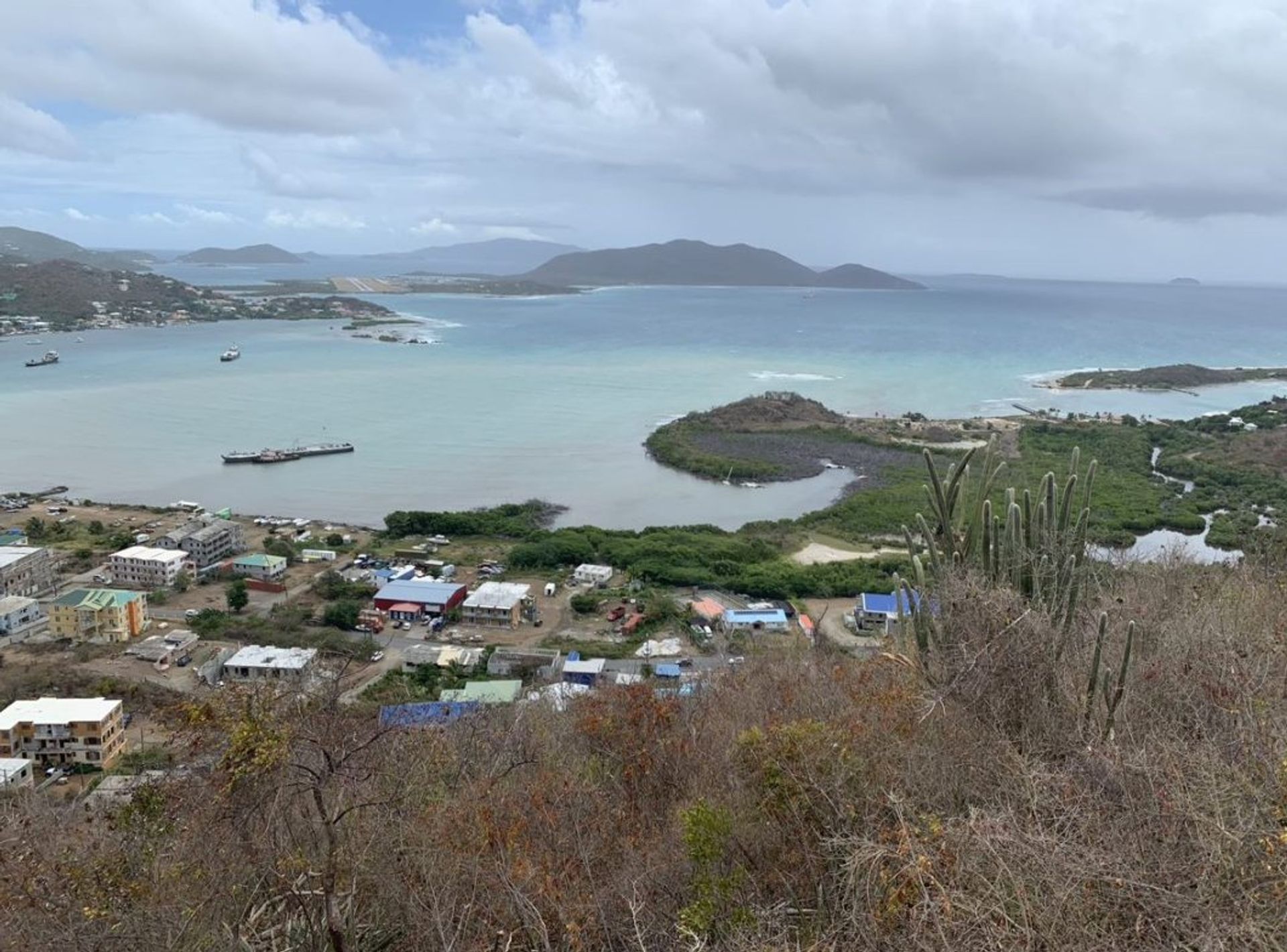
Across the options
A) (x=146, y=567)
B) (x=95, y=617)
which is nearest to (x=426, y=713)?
(x=95, y=617)

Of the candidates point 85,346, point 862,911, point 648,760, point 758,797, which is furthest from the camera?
point 85,346

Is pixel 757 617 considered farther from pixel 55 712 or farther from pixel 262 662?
pixel 55 712

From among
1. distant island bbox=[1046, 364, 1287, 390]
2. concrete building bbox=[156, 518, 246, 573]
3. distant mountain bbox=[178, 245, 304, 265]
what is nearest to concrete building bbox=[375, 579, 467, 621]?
concrete building bbox=[156, 518, 246, 573]

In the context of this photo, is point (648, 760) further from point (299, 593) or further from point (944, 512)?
point (299, 593)

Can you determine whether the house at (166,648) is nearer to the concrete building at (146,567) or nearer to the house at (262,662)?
the house at (262,662)

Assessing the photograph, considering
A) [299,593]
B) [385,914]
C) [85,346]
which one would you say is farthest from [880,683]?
[85,346]

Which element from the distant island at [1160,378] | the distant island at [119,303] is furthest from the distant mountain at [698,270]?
the distant island at [1160,378]
